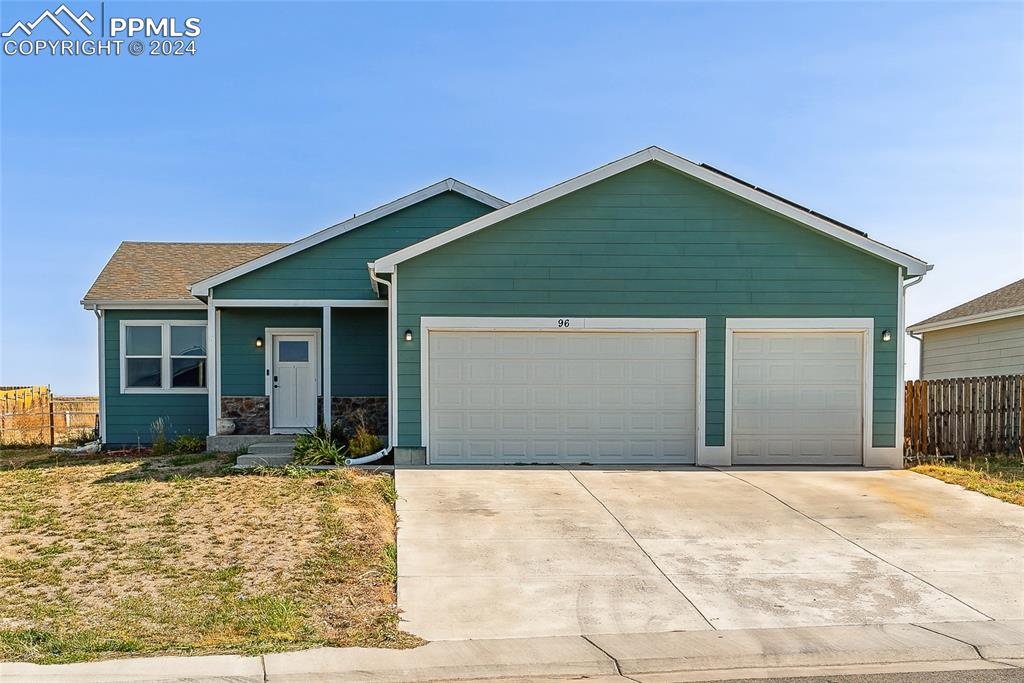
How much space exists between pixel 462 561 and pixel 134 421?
11.6 meters

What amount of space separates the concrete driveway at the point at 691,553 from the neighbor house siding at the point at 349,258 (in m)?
5.00

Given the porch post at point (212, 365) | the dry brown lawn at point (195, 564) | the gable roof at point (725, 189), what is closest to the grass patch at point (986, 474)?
the gable roof at point (725, 189)

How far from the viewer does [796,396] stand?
14336 mm

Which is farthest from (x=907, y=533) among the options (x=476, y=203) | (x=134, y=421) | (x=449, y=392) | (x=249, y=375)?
(x=134, y=421)

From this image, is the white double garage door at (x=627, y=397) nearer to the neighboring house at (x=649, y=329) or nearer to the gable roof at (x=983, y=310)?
the neighboring house at (x=649, y=329)

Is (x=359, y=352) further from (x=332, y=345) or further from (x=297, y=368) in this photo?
(x=297, y=368)

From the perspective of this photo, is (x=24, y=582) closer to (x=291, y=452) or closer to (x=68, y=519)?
(x=68, y=519)

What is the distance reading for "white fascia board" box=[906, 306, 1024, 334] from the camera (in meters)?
18.9

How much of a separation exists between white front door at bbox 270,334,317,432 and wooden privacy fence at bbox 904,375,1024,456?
11232mm

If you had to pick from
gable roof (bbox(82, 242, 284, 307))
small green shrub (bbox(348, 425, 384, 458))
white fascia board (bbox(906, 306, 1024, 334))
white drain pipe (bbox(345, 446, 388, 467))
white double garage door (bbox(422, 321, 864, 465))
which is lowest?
white drain pipe (bbox(345, 446, 388, 467))

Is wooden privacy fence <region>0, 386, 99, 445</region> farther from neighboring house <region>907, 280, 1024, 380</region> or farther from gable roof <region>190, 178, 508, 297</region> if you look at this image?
neighboring house <region>907, 280, 1024, 380</region>

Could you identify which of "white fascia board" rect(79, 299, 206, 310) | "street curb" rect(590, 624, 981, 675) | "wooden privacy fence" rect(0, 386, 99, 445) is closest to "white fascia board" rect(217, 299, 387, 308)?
"white fascia board" rect(79, 299, 206, 310)

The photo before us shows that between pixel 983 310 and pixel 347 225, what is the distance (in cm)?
1447

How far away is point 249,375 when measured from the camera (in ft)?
56.8
